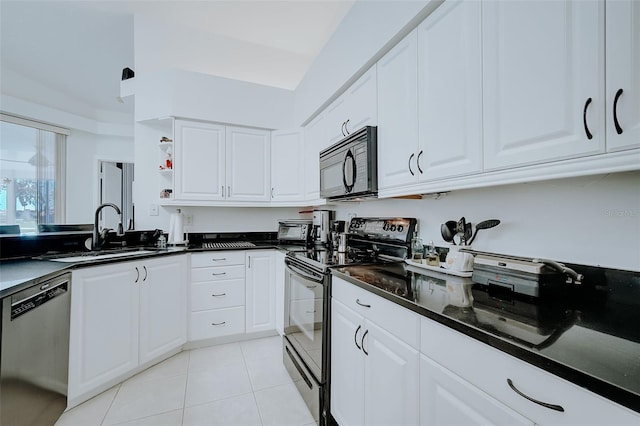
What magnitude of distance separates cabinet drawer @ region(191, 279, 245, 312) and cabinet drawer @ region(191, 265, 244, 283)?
38 mm

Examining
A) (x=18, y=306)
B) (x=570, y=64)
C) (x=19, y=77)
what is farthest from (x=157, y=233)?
(x=19, y=77)

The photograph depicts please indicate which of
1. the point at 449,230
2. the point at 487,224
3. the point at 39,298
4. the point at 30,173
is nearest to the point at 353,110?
the point at 449,230

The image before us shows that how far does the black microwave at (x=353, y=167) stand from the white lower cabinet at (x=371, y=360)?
0.67 m

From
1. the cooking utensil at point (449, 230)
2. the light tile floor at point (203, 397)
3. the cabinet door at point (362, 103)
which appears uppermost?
the cabinet door at point (362, 103)

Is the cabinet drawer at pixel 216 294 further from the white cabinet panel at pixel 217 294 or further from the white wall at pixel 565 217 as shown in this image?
the white wall at pixel 565 217

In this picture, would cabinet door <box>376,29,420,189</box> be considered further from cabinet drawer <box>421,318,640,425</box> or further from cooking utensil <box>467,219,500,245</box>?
cabinet drawer <box>421,318,640,425</box>

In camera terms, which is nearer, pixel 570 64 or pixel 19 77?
pixel 570 64

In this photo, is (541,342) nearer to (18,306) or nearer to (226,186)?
(18,306)

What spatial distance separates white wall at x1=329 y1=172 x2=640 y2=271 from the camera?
902 millimetres

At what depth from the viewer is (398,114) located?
1.52 meters

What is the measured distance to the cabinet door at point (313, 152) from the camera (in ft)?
8.25

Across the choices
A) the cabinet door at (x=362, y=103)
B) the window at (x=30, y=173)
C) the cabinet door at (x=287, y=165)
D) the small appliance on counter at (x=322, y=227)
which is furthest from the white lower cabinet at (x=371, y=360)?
the window at (x=30, y=173)

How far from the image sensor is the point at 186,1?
2568 millimetres

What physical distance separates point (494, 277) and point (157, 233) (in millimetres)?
2890
